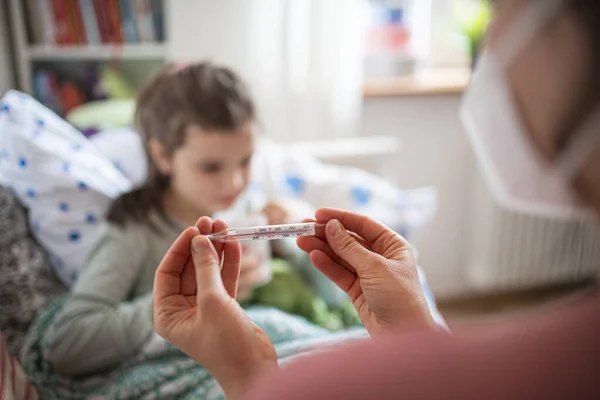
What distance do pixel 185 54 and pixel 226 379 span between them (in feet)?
4.39

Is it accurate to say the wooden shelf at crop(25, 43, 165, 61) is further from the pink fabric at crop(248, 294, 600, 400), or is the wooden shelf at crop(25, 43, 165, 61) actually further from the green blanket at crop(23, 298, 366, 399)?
the pink fabric at crop(248, 294, 600, 400)

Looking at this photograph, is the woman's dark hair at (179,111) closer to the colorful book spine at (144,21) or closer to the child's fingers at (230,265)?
the child's fingers at (230,265)

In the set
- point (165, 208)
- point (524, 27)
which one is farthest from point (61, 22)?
point (524, 27)

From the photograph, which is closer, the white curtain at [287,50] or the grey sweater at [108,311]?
the grey sweater at [108,311]

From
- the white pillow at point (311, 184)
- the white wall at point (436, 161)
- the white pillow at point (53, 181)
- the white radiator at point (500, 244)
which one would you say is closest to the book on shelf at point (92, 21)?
the white pillow at point (311, 184)

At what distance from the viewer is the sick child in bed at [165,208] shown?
0.72 m

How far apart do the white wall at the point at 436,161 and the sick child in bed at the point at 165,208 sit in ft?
3.44

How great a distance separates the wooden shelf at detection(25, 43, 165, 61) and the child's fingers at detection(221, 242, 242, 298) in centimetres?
125

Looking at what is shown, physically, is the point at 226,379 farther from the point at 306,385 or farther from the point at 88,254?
the point at 88,254

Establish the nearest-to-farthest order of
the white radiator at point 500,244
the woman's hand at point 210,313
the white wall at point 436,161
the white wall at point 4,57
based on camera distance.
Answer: the woman's hand at point 210,313 → the white wall at point 4,57 → the white radiator at point 500,244 → the white wall at point 436,161

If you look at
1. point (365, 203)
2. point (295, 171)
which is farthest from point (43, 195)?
point (365, 203)

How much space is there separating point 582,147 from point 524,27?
8 cm

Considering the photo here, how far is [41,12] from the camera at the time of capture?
1528 millimetres

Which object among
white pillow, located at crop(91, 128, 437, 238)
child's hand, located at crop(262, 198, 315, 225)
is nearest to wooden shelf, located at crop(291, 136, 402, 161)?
white pillow, located at crop(91, 128, 437, 238)
